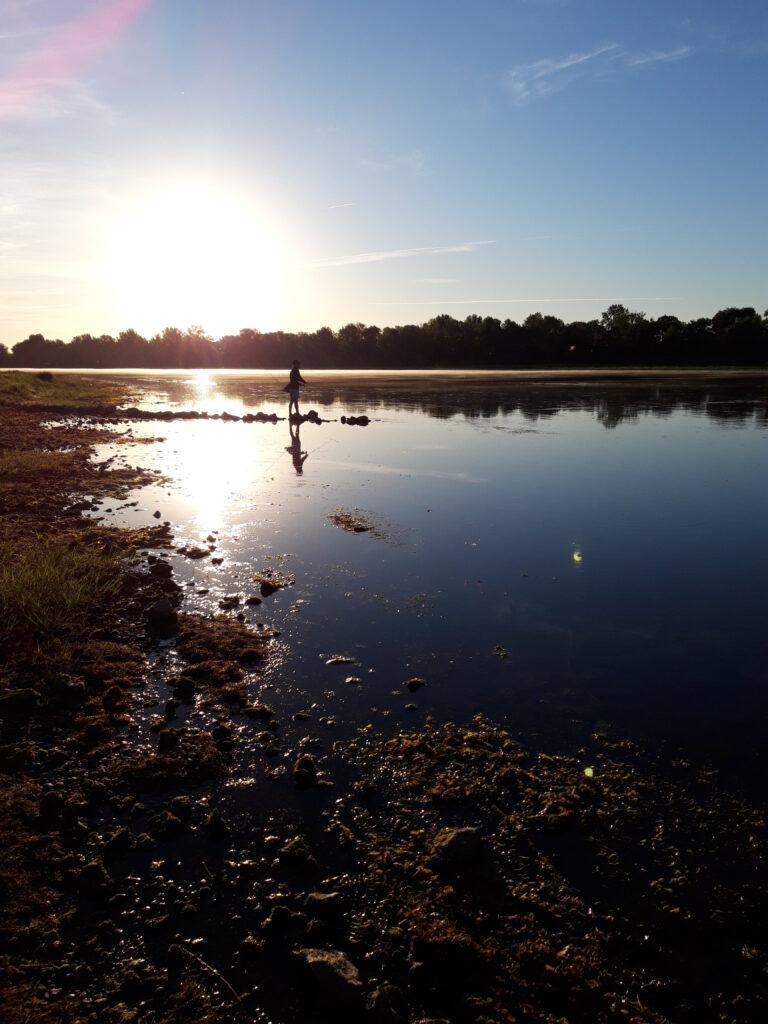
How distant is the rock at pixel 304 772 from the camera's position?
706 cm

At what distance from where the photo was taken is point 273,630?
11133mm

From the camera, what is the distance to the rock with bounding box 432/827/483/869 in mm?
5824

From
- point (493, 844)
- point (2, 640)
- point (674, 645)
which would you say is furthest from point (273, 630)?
Answer: point (674, 645)

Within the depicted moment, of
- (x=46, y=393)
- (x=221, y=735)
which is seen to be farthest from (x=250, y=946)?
(x=46, y=393)

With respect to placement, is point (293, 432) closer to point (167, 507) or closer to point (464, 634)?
point (167, 507)

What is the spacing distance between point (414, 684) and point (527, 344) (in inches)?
6273

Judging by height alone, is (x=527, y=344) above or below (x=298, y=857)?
above

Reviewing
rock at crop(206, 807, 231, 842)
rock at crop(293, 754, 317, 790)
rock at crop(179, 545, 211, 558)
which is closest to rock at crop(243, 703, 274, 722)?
rock at crop(293, 754, 317, 790)

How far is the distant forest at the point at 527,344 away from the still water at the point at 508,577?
12791 centimetres

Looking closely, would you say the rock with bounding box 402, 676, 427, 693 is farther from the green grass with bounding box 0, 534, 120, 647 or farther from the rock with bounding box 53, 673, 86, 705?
the green grass with bounding box 0, 534, 120, 647

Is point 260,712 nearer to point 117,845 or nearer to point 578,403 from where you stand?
point 117,845

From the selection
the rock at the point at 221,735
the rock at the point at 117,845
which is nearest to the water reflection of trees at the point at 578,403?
the rock at the point at 221,735

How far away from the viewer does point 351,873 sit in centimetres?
584

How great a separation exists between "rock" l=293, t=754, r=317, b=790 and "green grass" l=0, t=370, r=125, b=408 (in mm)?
51174
